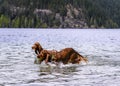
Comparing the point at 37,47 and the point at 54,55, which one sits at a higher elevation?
the point at 37,47

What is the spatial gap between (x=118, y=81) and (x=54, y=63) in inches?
322

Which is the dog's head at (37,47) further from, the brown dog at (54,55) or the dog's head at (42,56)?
the dog's head at (42,56)

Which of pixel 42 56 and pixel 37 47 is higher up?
pixel 37 47

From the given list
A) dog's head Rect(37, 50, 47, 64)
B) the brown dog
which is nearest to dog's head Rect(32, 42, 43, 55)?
the brown dog

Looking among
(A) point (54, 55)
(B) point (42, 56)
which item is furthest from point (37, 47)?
(A) point (54, 55)

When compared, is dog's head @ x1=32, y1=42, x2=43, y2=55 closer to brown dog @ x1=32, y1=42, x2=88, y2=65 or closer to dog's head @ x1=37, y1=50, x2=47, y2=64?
brown dog @ x1=32, y1=42, x2=88, y2=65

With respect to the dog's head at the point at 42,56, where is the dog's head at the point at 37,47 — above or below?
above

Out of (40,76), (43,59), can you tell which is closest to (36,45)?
(43,59)

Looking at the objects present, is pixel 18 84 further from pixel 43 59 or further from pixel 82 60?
pixel 82 60

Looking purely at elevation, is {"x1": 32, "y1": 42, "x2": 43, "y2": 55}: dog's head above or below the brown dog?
above

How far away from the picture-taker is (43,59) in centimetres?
2700

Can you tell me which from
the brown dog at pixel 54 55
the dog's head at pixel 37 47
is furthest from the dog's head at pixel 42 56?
the dog's head at pixel 37 47

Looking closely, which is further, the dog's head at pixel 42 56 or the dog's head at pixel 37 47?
the dog's head at pixel 37 47

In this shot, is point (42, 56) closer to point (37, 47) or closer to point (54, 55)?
point (37, 47)
